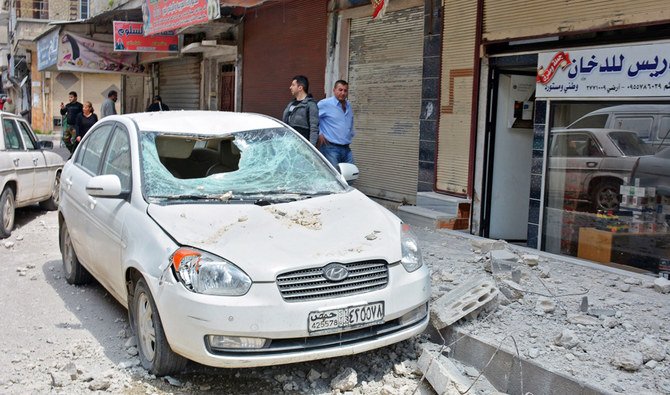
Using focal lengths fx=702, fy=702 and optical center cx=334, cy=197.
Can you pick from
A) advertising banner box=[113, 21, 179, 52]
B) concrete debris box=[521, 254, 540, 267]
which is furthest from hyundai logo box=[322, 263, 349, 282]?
Result: advertising banner box=[113, 21, 179, 52]

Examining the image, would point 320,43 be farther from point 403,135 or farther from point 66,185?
point 66,185

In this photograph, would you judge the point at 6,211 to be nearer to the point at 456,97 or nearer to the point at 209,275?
the point at 456,97

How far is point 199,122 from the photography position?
5.60 metres

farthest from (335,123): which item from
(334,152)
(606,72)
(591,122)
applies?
(606,72)

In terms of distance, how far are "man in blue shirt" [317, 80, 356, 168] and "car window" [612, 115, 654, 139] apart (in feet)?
11.4

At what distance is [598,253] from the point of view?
7.19m

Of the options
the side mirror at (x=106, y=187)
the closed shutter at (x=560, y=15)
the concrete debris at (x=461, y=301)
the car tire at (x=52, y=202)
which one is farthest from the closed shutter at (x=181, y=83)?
the concrete debris at (x=461, y=301)

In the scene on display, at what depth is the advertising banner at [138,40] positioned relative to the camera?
1642cm

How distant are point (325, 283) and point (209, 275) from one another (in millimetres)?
654

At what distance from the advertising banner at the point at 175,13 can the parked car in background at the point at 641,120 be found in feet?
22.9

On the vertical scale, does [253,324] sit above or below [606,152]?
below

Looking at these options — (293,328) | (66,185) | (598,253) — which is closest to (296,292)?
(293,328)

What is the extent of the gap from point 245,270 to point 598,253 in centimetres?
458

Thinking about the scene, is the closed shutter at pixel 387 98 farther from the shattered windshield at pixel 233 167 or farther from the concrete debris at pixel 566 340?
the concrete debris at pixel 566 340
